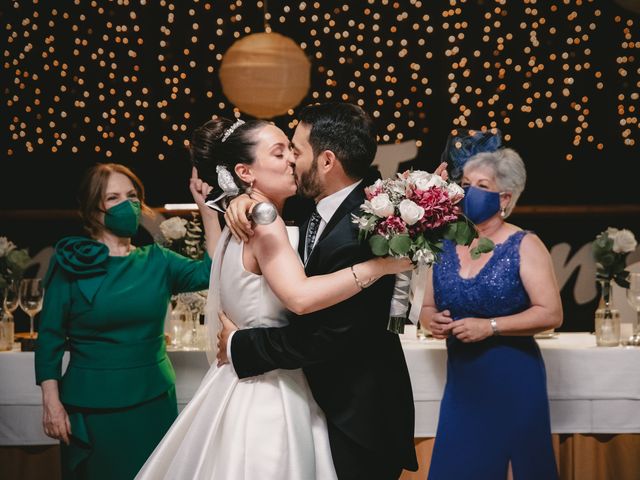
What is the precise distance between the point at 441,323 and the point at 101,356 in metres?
1.22

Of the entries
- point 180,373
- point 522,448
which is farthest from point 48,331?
point 522,448

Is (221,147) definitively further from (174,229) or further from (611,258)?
(611,258)

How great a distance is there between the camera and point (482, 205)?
121 inches

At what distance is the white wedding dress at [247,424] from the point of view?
6.88 feet

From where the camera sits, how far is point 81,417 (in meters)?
2.82

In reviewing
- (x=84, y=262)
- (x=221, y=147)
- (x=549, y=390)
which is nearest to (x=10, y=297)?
(x=84, y=262)

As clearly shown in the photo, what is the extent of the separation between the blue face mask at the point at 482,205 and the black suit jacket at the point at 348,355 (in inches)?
37.4

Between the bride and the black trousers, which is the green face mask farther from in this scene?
the black trousers

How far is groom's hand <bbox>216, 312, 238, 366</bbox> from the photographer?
2258 mm

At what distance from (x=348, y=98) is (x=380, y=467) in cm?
506

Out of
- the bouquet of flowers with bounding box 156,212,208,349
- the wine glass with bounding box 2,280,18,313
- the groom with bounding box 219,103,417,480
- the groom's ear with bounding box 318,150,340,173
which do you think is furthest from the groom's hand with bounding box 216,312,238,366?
the wine glass with bounding box 2,280,18,313

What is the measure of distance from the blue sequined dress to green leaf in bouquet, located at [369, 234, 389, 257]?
1059 mm

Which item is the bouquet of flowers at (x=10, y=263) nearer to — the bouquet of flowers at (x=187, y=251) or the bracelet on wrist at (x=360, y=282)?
the bouquet of flowers at (x=187, y=251)

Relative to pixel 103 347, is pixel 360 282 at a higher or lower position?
higher
